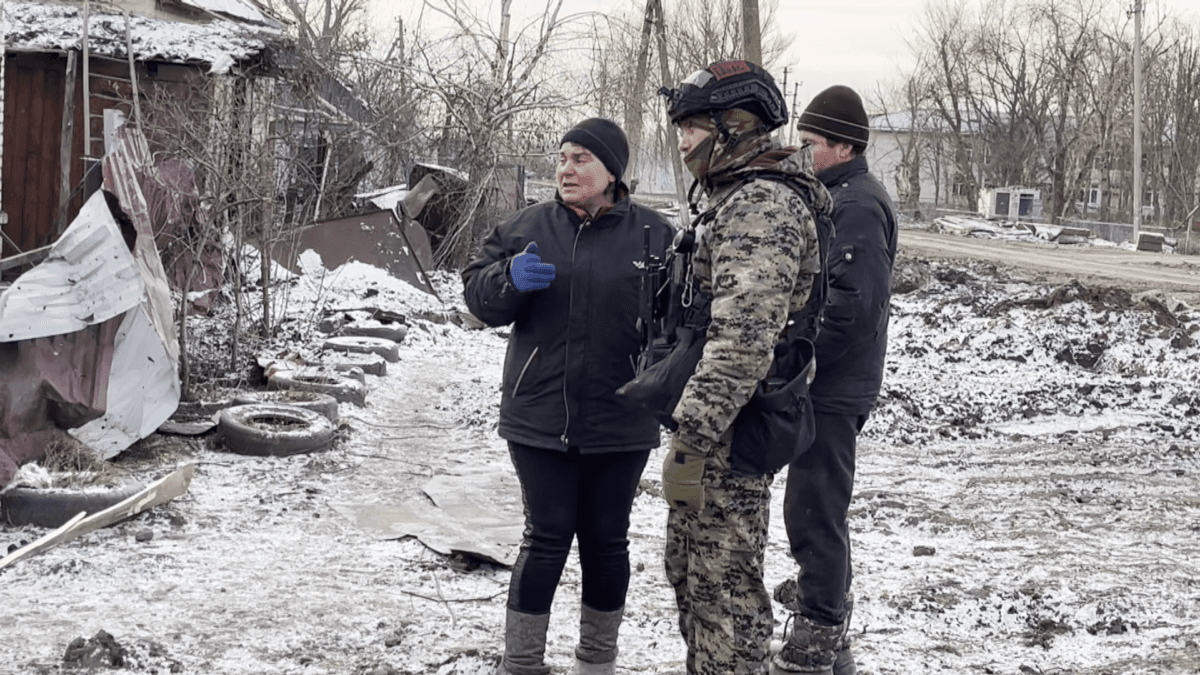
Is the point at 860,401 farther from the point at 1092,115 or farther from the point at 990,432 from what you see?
the point at 1092,115

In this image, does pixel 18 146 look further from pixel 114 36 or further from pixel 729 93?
pixel 729 93

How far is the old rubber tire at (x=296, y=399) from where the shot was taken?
731 cm

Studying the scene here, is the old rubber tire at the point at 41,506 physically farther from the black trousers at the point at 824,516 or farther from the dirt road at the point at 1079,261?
the dirt road at the point at 1079,261

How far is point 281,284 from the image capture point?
10969mm

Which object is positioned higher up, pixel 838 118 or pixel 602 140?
pixel 838 118

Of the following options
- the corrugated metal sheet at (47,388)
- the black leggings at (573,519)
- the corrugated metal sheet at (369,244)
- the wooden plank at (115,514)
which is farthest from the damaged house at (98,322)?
the black leggings at (573,519)

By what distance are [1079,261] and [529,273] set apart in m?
20.3

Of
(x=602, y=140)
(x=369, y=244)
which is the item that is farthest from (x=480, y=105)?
(x=602, y=140)

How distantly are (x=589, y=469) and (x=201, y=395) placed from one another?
4.96 meters

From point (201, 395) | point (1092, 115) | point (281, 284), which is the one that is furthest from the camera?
point (1092, 115)

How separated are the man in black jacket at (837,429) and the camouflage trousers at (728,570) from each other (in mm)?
607

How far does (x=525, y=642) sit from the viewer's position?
347 cm

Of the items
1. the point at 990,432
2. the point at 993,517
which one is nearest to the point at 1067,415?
the point at 990,432

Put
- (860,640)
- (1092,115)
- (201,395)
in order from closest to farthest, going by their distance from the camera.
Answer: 1. (860,640)
2. (201,395)
3. (1092,115)
